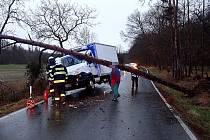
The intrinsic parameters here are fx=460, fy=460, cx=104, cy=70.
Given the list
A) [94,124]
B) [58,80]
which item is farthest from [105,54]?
[94,124]

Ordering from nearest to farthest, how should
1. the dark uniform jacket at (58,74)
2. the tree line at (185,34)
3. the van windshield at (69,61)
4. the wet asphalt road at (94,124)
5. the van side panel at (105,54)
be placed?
the wet asphalt road at (94,124) → the dark uniform jacket at (58,74) → the van windshield at (69,61) → the van side panel at (105,54) → the tree line at (185,34)

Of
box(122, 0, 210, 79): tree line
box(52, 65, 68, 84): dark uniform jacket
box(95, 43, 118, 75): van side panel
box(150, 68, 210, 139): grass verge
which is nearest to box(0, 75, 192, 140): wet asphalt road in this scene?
box(150, 68, 210, 139): grass verge

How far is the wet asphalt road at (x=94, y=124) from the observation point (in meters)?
11.1

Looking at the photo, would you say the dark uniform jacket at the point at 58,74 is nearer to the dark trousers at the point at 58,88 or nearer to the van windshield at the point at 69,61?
the dark trousers at the point at 58,88

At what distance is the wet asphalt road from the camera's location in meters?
11.1

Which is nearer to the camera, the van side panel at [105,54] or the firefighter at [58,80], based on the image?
the firefighter at [58,80]

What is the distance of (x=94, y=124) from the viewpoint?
1315 cm

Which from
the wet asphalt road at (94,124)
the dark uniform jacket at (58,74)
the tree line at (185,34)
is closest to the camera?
the wet asphalt road at (94,124)

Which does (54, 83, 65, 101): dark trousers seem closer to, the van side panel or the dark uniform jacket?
the dark uniform jacket

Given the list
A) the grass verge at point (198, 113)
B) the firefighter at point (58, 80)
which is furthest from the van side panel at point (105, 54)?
the firefighter at point (58, 80)

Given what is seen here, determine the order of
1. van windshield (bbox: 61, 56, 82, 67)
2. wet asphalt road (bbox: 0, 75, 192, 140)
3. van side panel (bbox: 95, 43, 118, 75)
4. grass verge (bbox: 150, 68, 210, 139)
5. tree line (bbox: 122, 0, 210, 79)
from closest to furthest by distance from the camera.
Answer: wet asphalt road (bbox: 0, 75, 192, 140) → grass verge (bbox: 150, 68, 210, 139) → van windshield (bbox: 61, 56, 82, 67) → van side panel (bbox: 95, 43, 118, 75) → tree line (bbox: 122, 0, 210, 79)

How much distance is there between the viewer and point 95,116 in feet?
49.7

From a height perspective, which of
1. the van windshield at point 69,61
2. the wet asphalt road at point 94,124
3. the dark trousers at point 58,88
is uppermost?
the van windshield at point 69,61

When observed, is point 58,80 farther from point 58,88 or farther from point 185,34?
point 185,34
